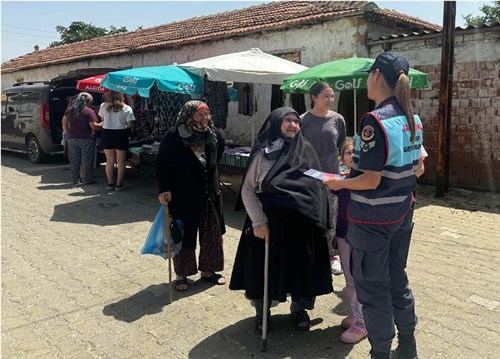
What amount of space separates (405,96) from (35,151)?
11551 mm

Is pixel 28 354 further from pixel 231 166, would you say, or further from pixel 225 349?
pixel 231 166

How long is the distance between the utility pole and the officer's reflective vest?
5.93 m

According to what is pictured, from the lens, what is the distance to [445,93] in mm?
7996

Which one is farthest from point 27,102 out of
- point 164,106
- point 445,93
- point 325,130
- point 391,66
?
point 391,66

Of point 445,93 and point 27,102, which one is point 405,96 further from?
point 27,102

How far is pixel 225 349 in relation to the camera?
3240 mm

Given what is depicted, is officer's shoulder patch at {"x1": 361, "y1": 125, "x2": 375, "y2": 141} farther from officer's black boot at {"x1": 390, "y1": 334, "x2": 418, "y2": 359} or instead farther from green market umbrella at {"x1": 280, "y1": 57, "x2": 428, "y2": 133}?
green market umbrella at {"x1": 280, "y1": 57, "x2": 428, "y2": 133}

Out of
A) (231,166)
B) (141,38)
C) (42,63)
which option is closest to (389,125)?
(231,166)

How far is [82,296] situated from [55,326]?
1.87ft

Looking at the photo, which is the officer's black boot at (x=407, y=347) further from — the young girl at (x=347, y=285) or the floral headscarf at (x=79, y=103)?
the floral headscarf at (x=79, y=103)

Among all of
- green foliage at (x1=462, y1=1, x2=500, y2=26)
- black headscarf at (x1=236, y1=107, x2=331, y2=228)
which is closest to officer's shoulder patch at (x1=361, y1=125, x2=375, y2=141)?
black headscarf at (x1=236, y1=107, x2=331, y2=228)

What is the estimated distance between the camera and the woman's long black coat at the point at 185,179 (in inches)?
159

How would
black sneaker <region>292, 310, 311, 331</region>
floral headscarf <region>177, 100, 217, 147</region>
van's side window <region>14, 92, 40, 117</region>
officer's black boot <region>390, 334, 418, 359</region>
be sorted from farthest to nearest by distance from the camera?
van's side window <region>14, 92, 40, 117</region> < floral headscarf <region>177, 100, 217, 147</region> < black sneaker <region>292, 310, 311, 331</region> < officer's black boot <region>390, 334, 418, 359</region>

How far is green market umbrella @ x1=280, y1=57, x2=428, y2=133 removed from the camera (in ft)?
21.1
